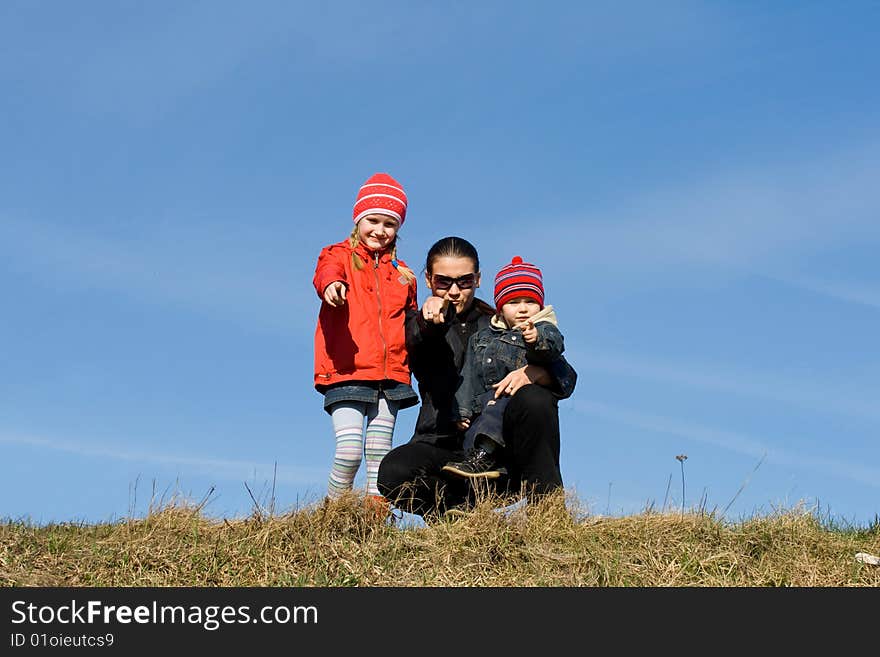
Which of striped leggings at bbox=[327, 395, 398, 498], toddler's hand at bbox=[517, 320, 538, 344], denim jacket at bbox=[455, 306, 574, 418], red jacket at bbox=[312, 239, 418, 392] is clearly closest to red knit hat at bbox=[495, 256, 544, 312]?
denim jacket at bbox=[455, 306, 574, 418]

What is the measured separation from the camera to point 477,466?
711 centimetres

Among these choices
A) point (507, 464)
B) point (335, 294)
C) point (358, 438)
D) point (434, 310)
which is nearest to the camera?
point (434, 310)

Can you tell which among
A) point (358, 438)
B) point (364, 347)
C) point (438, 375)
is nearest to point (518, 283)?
point (438, 375)

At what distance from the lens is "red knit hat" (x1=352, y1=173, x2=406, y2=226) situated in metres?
8.23

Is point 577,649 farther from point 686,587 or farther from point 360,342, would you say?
point 360,342

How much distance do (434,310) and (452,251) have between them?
70 centimetres

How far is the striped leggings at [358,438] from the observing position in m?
7.76

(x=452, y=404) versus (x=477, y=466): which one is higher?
(x=452, y=404)

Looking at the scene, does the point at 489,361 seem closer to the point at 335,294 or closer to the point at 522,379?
the point at 522,379

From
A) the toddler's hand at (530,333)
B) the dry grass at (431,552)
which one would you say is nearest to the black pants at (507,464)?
the dry grass at (431,552)

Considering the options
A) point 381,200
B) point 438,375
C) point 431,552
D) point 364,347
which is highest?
point 381,200

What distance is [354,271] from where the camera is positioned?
26.5ft

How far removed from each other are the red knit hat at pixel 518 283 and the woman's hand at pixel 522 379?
60 cm

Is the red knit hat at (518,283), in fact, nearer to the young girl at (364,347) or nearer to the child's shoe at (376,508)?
the young girl at (364,347)
